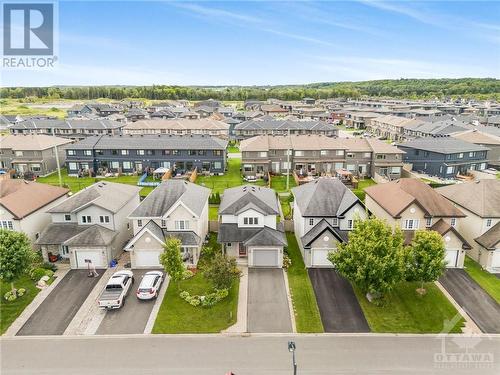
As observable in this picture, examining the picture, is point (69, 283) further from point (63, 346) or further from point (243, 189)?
point (243, 189)

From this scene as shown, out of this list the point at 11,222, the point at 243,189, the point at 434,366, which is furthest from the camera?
the point at 243,189

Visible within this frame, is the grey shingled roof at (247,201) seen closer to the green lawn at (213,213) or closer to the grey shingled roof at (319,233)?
the grey shingled roof at (319,233)

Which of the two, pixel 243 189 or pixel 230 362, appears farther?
pixel 243 189

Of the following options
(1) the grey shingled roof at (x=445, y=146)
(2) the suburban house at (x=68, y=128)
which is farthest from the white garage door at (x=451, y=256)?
(2) the suburban house at (x=68, y=128)

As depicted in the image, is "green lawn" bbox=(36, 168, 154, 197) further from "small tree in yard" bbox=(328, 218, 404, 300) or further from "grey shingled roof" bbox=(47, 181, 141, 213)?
"small tree in yard" bbox=(328, 218, 404, 300)

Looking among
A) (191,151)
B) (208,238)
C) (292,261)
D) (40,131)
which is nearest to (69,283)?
(208,238)

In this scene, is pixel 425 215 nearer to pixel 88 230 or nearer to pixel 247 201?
pixel 247 201
